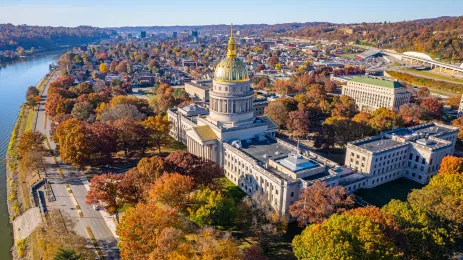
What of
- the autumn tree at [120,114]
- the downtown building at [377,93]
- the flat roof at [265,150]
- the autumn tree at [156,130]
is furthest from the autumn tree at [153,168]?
the downtown building at [377,93]

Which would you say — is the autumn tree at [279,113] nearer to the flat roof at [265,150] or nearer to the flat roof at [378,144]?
the flat roof at [265,150]

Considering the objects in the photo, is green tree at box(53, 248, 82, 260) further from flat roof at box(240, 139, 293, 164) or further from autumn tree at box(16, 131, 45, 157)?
autumn tree at box(16, 131, 45, 157)

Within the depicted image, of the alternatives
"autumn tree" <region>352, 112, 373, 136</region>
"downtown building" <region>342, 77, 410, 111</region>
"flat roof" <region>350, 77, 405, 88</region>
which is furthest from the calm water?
"flat roof" <region>350, 77, 405, 88</region>

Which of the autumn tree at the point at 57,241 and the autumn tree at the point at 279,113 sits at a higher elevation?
the autumn tree at the point at 279,113

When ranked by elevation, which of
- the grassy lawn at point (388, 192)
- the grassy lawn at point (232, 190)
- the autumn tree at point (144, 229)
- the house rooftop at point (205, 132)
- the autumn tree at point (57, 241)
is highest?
the house rooftop at point (205, 132)

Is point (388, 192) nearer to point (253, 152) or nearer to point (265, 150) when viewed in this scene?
point (265, 150)

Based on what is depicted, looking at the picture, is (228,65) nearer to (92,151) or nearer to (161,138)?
(161,138)
